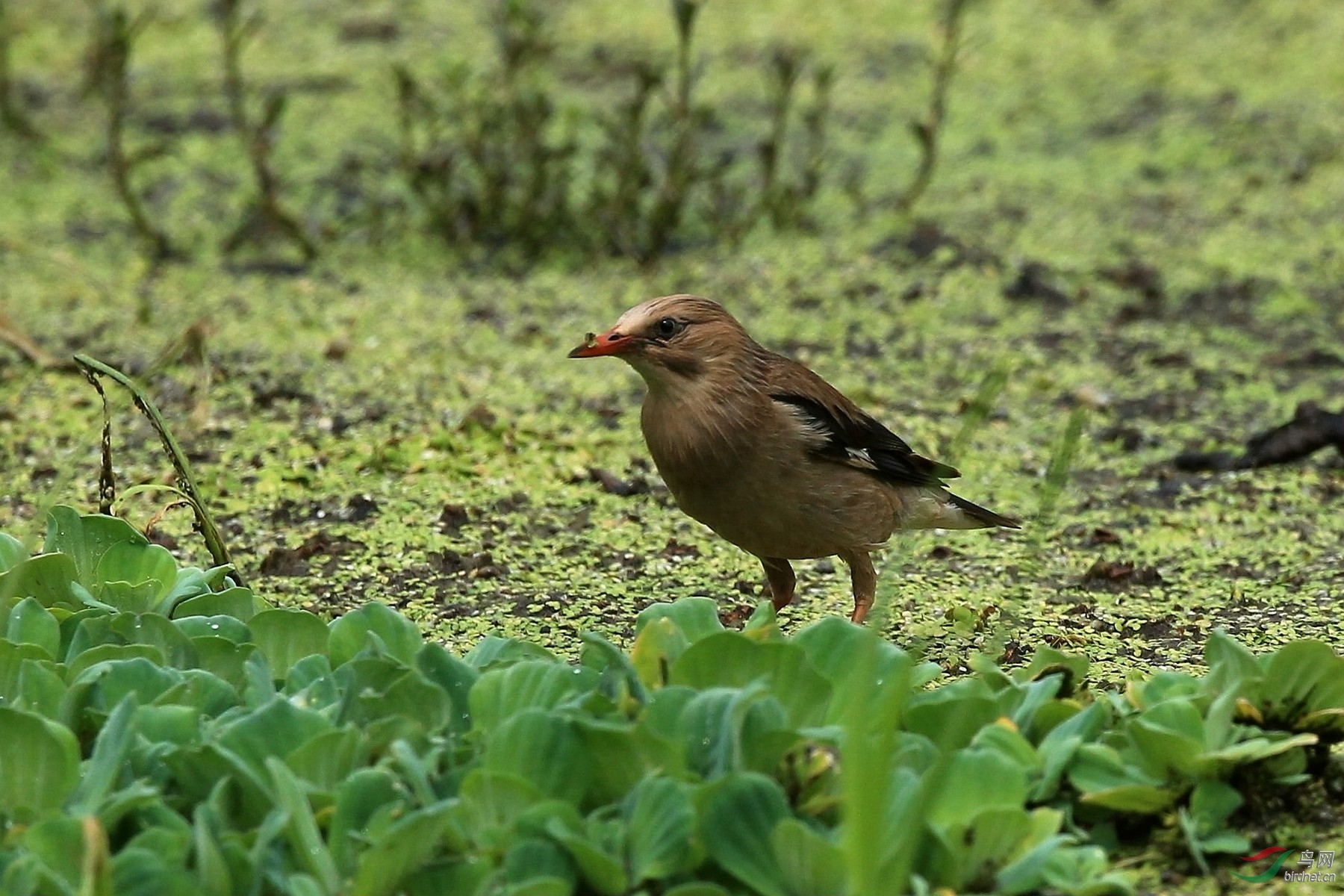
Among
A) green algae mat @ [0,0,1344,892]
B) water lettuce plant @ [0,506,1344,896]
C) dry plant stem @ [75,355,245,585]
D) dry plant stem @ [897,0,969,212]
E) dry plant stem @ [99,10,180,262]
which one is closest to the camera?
water lettuce plant @ [0,506,1344,896]

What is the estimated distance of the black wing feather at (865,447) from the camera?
436 cm

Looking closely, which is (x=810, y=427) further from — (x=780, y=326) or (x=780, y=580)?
(x=780, y=326)

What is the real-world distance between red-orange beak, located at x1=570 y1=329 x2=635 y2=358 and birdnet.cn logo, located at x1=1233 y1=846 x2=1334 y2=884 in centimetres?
193

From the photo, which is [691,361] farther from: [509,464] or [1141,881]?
[1141,881]

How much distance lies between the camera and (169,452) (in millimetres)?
3814

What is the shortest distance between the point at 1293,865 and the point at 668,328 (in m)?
2.02

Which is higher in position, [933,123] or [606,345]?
[933,123]

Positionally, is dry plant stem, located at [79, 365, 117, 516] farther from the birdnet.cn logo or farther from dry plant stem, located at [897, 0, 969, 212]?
dry plant stem, located at [897, 0, 969, 212]

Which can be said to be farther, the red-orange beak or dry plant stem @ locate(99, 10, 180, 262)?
dry plant stem @ locate(99, 10, 180, 262)

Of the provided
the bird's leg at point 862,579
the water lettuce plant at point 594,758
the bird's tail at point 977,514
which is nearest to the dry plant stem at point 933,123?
the bird's tail at point 977,514

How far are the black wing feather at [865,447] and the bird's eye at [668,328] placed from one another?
30 cm

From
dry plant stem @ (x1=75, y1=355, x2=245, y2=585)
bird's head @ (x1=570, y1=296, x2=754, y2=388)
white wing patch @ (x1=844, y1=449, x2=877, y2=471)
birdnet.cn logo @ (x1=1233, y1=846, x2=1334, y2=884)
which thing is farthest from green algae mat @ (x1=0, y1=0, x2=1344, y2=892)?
bird's head @ (x1=570, y1=296, x2=754, y2=388)

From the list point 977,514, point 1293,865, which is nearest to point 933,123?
point 977,514

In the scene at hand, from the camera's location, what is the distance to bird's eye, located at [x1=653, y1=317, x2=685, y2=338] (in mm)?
4273
